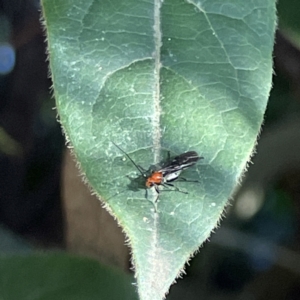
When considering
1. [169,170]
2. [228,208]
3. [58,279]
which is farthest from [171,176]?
[228,208]

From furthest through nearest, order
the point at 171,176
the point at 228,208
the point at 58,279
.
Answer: the point at 228,208, the point at 58,279, the point at 171,176

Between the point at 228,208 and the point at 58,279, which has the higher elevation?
the point at 58,279

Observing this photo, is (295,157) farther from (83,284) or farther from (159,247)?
(159,247)

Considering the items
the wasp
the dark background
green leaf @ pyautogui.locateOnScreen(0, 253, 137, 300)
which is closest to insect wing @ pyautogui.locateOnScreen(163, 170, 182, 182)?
the wasp

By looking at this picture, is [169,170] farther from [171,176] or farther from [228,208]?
[228,208]

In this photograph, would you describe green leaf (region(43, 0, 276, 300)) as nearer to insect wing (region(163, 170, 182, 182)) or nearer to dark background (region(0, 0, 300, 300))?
insect wing (region(163, 170, 182, 182))
